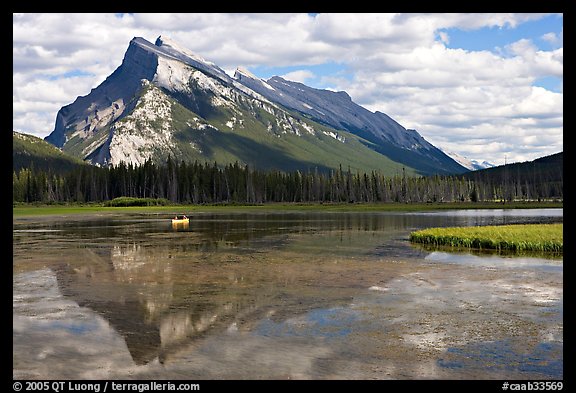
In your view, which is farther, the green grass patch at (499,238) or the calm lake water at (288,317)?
the green grass patch at (499,238)

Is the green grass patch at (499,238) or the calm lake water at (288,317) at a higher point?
the green grass patch at (499,238)

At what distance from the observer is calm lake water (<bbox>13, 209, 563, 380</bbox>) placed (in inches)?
679

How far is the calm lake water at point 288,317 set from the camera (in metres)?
17.2

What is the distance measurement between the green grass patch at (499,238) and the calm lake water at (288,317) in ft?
15.2

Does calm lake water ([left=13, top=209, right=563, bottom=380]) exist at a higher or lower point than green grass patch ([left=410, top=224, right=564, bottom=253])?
lower

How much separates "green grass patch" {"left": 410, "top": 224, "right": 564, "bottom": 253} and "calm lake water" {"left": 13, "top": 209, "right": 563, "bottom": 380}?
15.2 feet

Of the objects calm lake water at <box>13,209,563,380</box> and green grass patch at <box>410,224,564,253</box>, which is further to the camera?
green grass patch at <box>410,224,564,253</box>

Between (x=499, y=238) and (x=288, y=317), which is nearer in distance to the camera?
(x=288, y=317)

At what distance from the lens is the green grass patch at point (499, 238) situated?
4938cm

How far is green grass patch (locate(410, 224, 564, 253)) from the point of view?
162 feet

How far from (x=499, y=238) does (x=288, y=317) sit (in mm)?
36127

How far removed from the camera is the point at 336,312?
2488 cm

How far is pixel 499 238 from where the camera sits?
5331 cm
